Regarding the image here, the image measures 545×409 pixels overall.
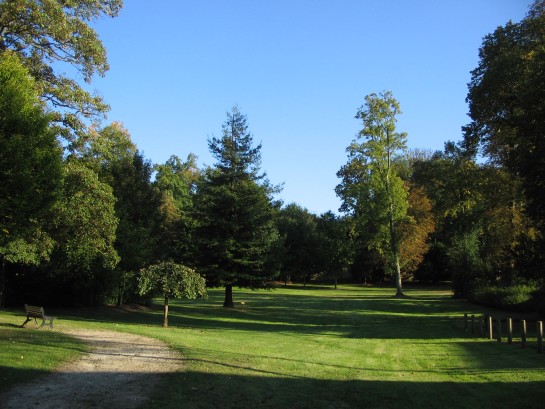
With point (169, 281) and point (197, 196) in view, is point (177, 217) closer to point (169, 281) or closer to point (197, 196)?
point (197, 196)

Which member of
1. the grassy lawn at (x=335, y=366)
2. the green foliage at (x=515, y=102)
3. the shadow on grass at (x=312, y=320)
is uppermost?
the green foliage at (x=515, y=102)

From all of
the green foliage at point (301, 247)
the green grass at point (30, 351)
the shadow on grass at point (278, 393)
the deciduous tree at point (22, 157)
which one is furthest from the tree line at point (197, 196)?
the green foliage at point (301, 247)

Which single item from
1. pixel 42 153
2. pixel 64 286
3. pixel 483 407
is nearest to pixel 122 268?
pixel 64 286

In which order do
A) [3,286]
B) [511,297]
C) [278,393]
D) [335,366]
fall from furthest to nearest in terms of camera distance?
[511,297] < [3,286] < [335,366] < [278,393]

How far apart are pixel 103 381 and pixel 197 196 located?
964 inches

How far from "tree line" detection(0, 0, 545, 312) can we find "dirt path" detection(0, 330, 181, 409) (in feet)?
19.5

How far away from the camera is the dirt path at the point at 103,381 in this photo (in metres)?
7.03

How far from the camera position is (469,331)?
68.1 feet

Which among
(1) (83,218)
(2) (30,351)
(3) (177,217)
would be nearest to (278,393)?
(2) (30,351)

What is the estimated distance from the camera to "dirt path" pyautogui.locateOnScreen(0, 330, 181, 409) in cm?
703

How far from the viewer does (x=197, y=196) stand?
3259 cm

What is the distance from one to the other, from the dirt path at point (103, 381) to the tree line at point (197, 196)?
19.5 ft

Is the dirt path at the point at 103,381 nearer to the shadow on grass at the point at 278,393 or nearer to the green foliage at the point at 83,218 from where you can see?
the shadow on grass at the point at 278,393

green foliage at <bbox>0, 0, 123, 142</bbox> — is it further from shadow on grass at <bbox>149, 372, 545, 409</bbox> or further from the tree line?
shadow on grass at <bbox>149, 372, 545, 409</bbox>
